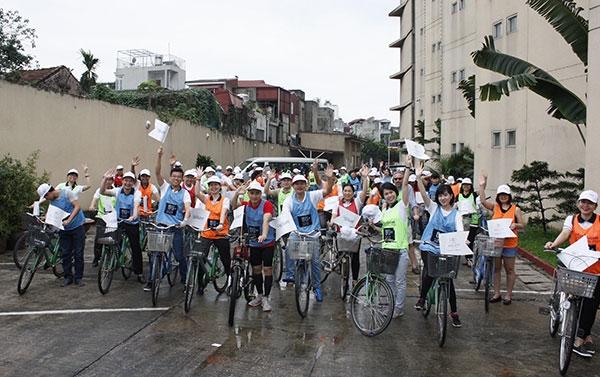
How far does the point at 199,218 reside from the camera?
844 cm

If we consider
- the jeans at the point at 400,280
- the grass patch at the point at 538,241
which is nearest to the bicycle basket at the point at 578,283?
the jeans at the point at 400,280

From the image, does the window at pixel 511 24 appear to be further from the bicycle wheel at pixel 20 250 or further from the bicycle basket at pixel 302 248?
the bicycle wheel at pixel 20 250

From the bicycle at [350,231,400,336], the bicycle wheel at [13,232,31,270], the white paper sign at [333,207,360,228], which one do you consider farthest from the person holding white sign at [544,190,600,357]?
the bicycle wheel at [13,232,31,270]

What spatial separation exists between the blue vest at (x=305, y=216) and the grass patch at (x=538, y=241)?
19.5 feet

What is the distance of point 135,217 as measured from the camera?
944 cm

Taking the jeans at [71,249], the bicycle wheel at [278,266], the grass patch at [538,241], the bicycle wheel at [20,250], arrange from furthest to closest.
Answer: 1. the grass patch at [538,241]
2. the bicycle wheel at [20,250]
3. the bicycle wheel at [278,266]
4. the jeans at [71,249]

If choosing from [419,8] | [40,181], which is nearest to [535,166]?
[40,181]

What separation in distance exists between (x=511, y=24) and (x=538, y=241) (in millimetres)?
9051

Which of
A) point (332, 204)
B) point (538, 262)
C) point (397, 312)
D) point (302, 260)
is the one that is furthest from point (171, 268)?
point (538, 262)

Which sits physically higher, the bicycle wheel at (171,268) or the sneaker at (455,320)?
the bicycle wheel at (171,268)

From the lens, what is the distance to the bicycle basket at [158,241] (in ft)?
26.5

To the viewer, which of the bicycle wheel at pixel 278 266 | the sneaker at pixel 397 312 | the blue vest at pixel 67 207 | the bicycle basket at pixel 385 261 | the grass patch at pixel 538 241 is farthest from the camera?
the grass patch at pixel 538 241

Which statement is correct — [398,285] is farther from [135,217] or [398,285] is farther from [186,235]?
[135,217]

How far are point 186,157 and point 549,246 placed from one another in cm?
2373
